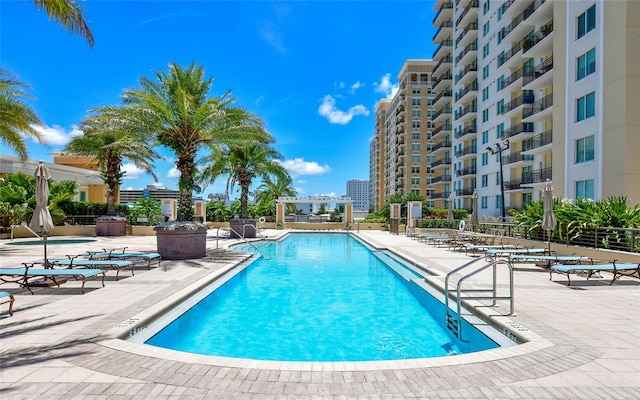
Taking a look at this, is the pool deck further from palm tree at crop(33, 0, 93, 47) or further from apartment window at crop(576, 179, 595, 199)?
apartment window at crop(576, 179, 595, 199)

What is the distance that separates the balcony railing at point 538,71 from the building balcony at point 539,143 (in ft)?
15.2

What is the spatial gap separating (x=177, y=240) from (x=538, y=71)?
98.8ft

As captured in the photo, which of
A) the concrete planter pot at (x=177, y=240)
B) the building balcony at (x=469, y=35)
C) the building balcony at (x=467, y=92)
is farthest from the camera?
the building balcony at (x=469, y=35)

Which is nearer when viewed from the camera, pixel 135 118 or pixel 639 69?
pixel 135 118

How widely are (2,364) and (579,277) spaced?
12.7m

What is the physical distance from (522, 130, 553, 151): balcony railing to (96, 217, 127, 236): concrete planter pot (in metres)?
32.2

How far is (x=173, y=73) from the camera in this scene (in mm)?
15094

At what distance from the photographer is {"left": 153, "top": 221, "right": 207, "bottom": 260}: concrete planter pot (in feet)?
43.8

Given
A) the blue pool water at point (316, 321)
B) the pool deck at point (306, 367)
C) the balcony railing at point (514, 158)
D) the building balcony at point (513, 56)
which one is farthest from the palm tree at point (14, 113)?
the building balcony at point (513, 56)

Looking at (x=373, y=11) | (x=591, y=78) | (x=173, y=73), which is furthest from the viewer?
(x=591, y=78)

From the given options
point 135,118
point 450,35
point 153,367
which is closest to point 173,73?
point 135,118

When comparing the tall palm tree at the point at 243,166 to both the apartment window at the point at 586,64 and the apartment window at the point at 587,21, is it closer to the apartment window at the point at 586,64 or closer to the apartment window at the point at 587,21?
the apartment window at the point at 586,64

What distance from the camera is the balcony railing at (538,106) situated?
92.1 ft

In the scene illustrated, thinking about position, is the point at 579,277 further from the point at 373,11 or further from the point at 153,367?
the point at 373,11
